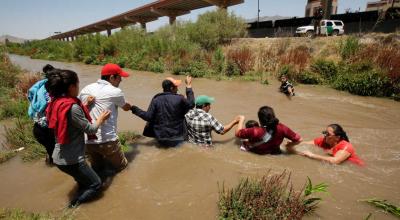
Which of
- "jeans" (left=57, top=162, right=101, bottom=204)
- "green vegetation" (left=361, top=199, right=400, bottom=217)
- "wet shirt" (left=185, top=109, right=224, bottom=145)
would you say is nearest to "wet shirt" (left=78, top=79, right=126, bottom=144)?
"jeans" (left=57, top=162, right=101, bottom=204)

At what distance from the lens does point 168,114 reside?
15.1ft

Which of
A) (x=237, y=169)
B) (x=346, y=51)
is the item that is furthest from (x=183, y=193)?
(x=346, y=51)

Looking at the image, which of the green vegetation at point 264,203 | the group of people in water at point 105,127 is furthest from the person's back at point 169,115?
the green vegetation at point 264,203

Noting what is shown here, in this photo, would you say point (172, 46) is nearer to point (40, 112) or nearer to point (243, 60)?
point (243, 60)

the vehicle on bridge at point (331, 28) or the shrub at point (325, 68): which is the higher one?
the vehicle on bridge at point (331, 28)

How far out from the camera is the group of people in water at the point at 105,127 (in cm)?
288

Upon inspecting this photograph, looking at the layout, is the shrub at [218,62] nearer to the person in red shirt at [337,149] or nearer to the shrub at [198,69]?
the shrub at [198,69]

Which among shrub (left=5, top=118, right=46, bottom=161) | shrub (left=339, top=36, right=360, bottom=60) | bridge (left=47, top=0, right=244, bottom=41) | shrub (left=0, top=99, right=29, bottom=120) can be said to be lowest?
shrub (left=5, top=118, right=46, bottom=161)

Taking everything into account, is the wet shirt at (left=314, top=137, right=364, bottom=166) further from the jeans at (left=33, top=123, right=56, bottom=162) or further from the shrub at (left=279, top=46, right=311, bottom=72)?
the shrub at (left=279, top=46, right=311, bottom=72)

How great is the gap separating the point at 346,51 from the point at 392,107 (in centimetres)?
407

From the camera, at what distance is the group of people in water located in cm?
288

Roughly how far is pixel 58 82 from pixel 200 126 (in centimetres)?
250

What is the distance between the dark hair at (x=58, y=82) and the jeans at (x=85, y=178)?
84cm

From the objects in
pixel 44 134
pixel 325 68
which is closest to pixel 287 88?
pixel 325 68
